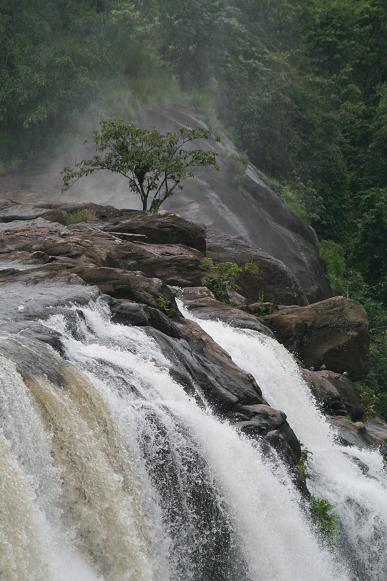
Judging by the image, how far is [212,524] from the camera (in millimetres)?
13219

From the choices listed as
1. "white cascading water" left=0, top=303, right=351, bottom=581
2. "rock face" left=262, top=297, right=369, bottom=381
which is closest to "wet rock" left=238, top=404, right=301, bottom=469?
"white cascading water" left=0, top=303, right=351, bottom=581

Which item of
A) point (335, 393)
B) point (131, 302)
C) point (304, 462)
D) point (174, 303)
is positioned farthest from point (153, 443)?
point (335, 393)

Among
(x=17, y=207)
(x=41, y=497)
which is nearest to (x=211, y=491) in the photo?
(x=41, y=497)

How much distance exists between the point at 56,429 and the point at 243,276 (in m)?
14.7

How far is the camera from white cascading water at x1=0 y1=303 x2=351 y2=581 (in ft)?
35.6

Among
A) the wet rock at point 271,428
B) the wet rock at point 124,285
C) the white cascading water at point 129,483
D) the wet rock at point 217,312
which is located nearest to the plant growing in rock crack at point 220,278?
the wet rock at point 217,312

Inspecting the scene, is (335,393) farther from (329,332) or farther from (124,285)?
(124,285)

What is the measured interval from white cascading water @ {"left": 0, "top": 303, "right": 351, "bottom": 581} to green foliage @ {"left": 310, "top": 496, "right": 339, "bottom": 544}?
339mm

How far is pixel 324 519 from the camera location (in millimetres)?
15781

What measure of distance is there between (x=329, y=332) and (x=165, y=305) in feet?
20.1

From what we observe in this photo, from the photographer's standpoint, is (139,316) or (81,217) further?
(81,217)

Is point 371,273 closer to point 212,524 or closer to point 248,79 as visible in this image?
point 248,79

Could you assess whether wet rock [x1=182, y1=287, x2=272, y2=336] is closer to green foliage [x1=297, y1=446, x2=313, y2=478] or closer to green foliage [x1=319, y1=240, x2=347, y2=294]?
green foliage [x1=297, y1=446, x2=313, y2=478]

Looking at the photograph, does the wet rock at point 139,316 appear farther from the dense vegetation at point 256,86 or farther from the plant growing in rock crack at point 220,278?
the dense vegetation at point 256,86
